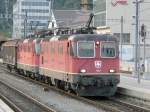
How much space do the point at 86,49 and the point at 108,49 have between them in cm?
102

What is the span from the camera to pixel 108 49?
971 inches

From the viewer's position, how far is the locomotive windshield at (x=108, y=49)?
24.6 meters

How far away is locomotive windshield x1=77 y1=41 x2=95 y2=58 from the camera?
24.3 meters

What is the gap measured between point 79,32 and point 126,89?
3.43m

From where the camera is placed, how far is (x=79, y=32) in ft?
84.8

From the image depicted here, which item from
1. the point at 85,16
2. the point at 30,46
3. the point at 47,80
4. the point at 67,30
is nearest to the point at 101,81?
the point at 67,30

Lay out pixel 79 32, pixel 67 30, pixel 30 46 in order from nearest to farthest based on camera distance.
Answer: pixel 79 32
pixel 67 30
pixel 30 46

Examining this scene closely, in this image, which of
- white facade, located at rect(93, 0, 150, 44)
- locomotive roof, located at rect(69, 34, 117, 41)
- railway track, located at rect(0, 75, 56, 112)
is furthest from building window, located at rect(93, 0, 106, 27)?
locomotive roof, located at rect(69, 34, 117, 41)

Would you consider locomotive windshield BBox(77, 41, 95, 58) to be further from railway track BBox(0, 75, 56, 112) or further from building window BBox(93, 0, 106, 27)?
building window BBox(93, 0, 106, 27)

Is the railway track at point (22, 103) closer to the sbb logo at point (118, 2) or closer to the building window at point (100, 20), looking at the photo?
the sbb logo at point (118, 2)

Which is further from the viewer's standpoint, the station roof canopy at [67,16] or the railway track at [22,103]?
the station roof canopy at [67,16]

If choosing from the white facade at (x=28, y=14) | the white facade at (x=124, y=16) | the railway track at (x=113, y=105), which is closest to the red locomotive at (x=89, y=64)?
the railway track at (x=113, y=105)

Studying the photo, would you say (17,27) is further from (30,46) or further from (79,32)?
(79,32)

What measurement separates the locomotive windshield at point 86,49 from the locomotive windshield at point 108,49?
1.49ft
